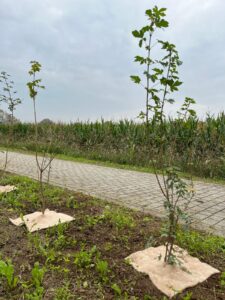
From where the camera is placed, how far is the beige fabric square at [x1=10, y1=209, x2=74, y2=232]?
334cm

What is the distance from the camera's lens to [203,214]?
4.25 meters

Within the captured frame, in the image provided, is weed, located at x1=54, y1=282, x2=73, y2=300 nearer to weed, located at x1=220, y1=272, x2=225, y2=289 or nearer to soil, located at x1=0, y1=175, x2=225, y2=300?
soil, located at x1=0, y1=175, x2=225, y2=300

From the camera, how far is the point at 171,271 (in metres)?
2.40

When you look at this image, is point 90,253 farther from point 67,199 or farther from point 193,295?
point 67,199

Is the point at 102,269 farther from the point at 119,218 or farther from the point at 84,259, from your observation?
the point at 119,218

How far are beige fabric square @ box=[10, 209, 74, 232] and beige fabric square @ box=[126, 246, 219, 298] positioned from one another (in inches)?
45.9

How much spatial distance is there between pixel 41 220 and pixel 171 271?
5.67 feet

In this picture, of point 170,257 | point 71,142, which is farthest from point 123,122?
point 170,257

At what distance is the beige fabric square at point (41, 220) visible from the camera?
3337mm

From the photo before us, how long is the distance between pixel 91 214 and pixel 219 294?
76.4 inches

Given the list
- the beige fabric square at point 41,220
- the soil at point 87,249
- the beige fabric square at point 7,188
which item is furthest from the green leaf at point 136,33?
the beige fabric square at point 7,188

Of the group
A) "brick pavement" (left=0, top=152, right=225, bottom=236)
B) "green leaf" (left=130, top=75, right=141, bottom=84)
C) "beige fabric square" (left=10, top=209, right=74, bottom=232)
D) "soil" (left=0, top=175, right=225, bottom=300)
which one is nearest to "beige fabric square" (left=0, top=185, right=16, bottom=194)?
"soil" (left=0, top=175, right=225, bottom=300)

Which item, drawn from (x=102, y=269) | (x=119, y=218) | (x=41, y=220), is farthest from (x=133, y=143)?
(x=102, y=269)

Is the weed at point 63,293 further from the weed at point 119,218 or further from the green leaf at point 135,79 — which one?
the green leaf at point 135,79
